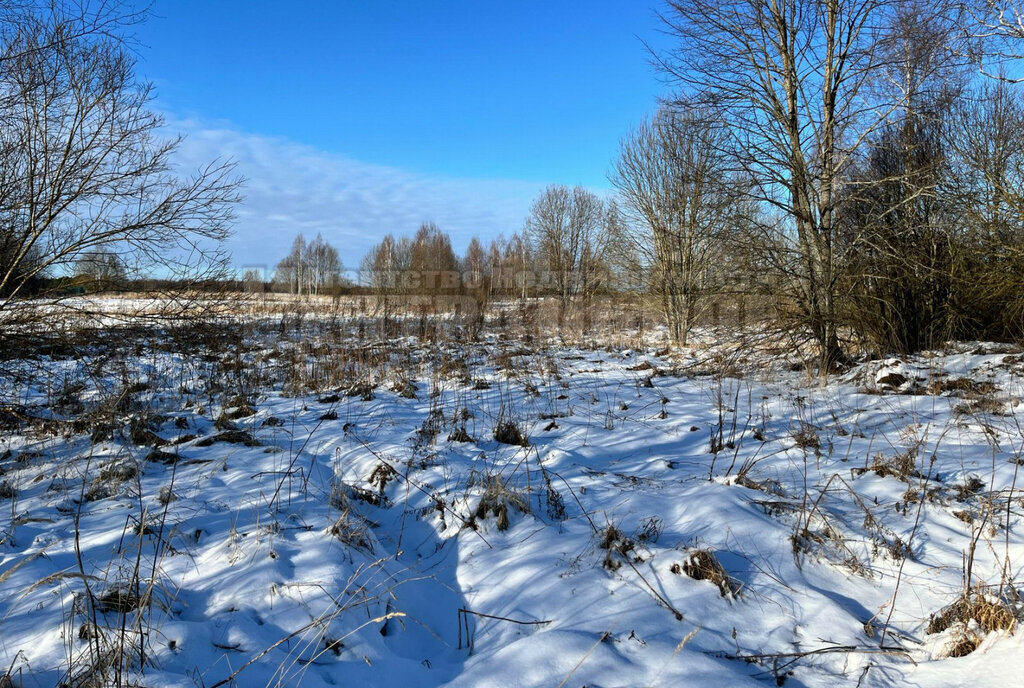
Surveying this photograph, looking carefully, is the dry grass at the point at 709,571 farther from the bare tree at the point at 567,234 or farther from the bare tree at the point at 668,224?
the bare tree at the point at 567,234

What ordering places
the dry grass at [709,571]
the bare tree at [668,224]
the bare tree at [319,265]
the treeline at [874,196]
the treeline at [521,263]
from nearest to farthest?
the dry grass at [709,571] → the treeline at [874,196] → the bare tree at [668,224] → the treeline at [521,263] → the bare tree at [319,265]

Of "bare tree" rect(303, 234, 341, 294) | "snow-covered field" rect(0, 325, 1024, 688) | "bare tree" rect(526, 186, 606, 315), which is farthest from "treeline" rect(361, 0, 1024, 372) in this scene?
"bare tree" rect(303, 234, 341, 294)

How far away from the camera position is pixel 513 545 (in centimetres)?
281

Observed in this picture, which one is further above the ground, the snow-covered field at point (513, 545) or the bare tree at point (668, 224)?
the bare tree at point (668, 224)

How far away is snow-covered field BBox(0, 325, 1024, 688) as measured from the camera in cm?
192

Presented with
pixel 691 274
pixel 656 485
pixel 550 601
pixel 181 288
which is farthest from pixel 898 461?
pixel 691 274

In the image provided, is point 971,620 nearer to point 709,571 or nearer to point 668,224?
point 709,571

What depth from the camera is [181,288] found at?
5516 mm

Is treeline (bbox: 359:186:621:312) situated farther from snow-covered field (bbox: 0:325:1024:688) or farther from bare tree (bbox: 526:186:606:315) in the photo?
snow-covered field (bbox: 0:325:1024:688)

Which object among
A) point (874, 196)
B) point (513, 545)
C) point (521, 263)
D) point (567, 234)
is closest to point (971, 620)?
point (513, 545)

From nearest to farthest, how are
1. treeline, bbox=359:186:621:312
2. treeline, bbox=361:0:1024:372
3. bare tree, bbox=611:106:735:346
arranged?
treeline, bbox=361:0:1024:372 → bare tree, bbox=611:106:735:346 → treeline, bbox=359:186:621:312

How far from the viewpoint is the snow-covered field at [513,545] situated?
1919 millimetres

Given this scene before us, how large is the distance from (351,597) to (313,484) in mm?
1332

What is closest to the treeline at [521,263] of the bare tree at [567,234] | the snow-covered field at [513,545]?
the bare tree at [567,234]
